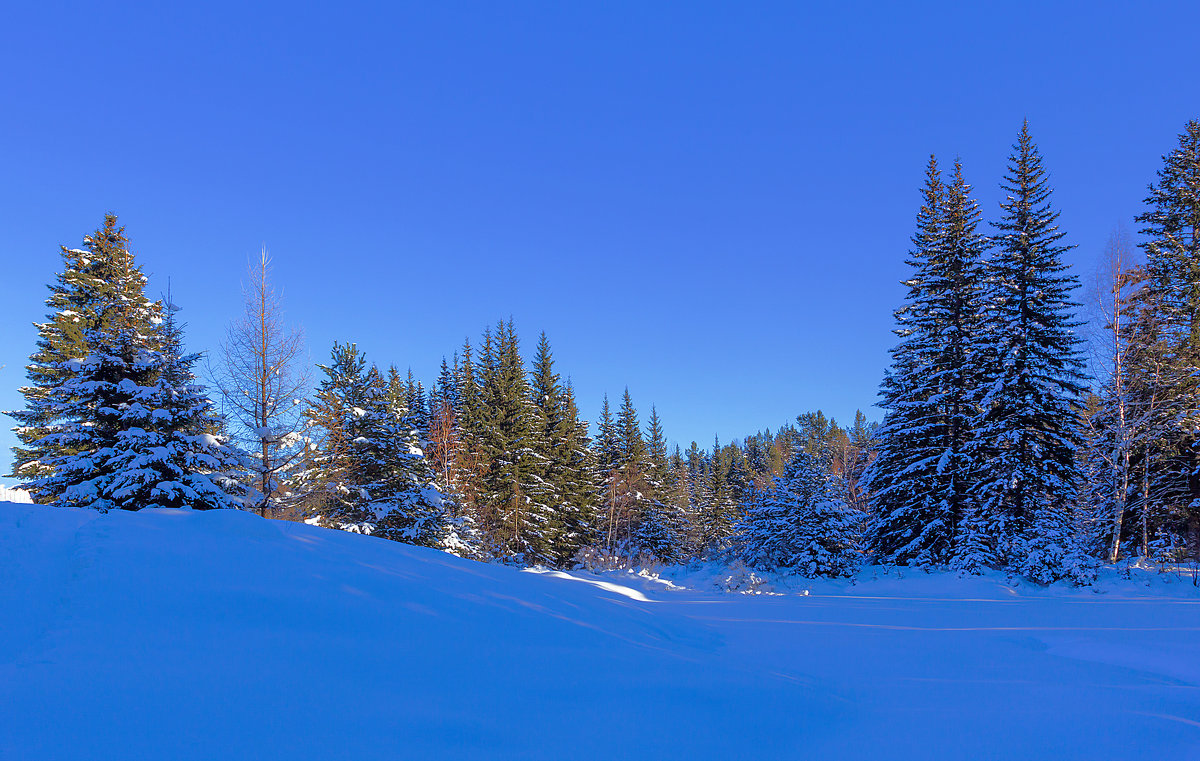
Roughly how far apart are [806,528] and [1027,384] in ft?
26.7

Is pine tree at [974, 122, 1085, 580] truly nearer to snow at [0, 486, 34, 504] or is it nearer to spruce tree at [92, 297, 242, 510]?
spruce tree at [92, 297, 242, 510]

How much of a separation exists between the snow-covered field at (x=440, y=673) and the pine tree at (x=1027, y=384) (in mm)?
11245

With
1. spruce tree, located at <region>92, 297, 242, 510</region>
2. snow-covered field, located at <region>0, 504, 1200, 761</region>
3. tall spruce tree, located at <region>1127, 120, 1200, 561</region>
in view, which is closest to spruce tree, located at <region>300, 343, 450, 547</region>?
spruce tree, located at <region>92, 297, 242, 510</region>

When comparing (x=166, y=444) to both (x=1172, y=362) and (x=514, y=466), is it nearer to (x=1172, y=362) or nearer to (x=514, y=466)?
(x=514, y=466)

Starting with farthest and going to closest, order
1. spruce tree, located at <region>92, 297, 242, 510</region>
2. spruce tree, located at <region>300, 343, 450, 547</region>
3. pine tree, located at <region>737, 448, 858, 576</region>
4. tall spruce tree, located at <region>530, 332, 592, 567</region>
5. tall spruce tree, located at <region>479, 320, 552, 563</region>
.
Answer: tall spruce tree, located at <region>530, 332, 592, 567</region>, tall spruce tree, located at <region>479, 320, 552, 563</region>, spruce tree, located at <region>300, 343, 450, 547</region>, pine tree, located at <region>737, 448, 858, 576</region>, spruce tree, located at <region>92, 297, 242, 510</region>

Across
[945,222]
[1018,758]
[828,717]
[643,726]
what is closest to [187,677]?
[643,726]

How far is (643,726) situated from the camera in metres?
2.87

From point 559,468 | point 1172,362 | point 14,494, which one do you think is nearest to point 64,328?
point 14,494

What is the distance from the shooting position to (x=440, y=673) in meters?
3.06

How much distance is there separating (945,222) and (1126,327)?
19.8 ft

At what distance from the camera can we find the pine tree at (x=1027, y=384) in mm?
15469

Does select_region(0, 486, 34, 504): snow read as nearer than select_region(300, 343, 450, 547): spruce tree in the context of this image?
Yes

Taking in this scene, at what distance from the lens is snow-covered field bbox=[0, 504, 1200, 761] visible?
226 cm

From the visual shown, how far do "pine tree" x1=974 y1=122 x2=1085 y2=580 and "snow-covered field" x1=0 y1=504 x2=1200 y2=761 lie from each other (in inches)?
443
